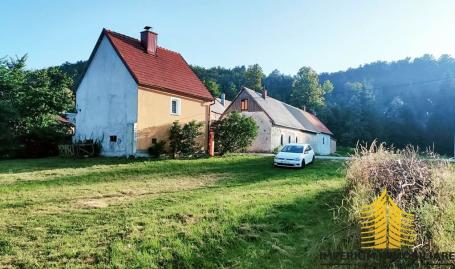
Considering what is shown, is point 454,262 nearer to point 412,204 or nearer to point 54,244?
point 412,204

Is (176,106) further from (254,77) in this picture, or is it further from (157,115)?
(254,77)

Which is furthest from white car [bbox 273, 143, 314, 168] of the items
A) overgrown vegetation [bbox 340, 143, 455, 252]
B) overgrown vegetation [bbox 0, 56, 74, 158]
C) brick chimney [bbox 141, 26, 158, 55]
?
overgrown vegetation [bbox 0, 56, 74, 158]

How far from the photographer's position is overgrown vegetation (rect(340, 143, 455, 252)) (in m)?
6.75

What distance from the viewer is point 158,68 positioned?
28.2 meters

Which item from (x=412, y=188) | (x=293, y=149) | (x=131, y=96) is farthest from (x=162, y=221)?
(x=131, y=96)

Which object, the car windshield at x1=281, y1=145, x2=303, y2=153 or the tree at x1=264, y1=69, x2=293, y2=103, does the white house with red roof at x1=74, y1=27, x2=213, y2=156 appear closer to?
the car windshield at x1=281, y1=145, x2=303, y2=153

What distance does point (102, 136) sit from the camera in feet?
87.7

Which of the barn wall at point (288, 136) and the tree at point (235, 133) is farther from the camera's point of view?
the barn wall at point (288, 136)

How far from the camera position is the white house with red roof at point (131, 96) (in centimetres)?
2541

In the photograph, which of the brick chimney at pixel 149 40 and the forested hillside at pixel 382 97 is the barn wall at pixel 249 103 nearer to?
the brick chimney at pixel 149 40

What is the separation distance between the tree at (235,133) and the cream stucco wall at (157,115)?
6.21ft

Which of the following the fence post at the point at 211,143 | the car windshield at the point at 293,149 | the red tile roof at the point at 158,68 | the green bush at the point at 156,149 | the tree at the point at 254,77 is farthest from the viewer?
the tree at the point at 254,77

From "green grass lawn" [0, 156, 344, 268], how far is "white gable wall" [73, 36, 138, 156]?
27.5 ft

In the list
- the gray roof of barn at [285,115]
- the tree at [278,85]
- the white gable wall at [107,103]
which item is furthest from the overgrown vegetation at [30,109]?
the tree at [278,85]
